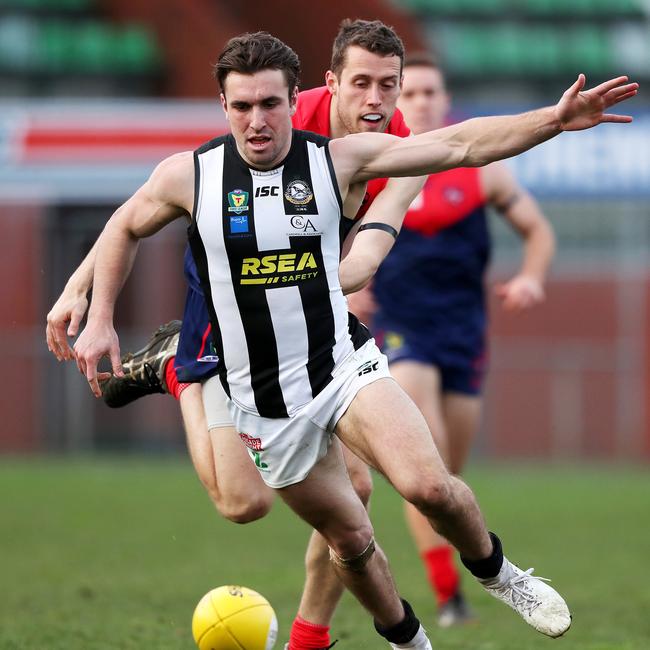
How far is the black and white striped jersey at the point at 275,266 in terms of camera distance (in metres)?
5.25

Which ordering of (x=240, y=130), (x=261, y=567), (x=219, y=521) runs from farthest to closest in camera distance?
(x=219, y=521) → (x=261, y=567) → (x=240, y=130)

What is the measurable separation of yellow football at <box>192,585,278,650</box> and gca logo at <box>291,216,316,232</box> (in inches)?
73.6

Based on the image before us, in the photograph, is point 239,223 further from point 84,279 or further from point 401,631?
point 401,631

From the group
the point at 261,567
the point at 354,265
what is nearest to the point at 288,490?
the point at 354,265

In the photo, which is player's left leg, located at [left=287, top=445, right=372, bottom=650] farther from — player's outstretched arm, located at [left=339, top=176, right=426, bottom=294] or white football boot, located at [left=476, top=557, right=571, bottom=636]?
player's outstretched arm, located at [left=339, top=176, right=426, bottom=294]

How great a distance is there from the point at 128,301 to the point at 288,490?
60.2 feet

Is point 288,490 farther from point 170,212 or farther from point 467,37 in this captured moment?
point 467,37

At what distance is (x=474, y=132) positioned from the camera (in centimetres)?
530

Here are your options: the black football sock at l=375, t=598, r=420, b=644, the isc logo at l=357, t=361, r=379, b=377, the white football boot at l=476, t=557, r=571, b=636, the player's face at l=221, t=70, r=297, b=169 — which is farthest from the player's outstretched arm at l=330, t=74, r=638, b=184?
the black football sock at l=375, t=598, r=420, b=644

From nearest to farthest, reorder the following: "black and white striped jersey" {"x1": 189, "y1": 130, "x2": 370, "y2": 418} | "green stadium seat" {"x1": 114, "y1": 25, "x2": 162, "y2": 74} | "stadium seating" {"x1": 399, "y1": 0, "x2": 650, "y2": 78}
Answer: "black and white striped jersey" {"x1": 189, "y1": 130, "x2": 370, "y2": 418} → "green stadium seat" {"x1": 114, "y1": 25, "x2": 162, "y2": 74} → "stadium seating" {"x1": 399, "y1": 0, "x2": 650, "y2": 78}

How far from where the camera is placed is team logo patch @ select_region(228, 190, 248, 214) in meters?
5.24

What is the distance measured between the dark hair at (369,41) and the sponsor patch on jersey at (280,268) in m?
1.14

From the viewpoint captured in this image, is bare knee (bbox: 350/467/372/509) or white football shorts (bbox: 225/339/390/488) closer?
white football shorts (bbox: 225/339/390/488)

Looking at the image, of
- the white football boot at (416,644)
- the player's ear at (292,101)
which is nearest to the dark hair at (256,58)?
the player's ear at (292,101)
